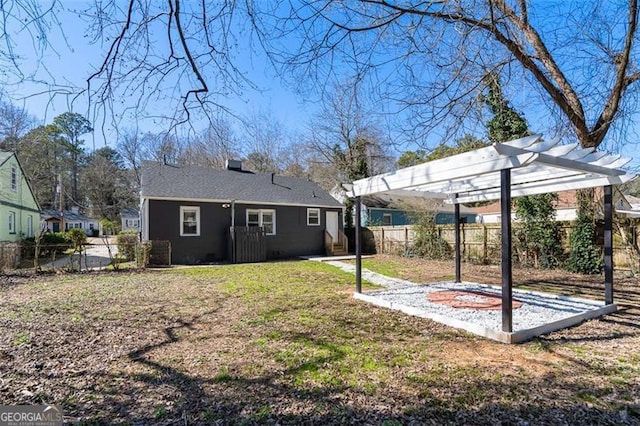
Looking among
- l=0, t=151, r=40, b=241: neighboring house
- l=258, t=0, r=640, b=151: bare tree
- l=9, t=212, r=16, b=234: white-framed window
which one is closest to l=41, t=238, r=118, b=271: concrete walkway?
l=0, t=151, r=40, b=241: neighboring house

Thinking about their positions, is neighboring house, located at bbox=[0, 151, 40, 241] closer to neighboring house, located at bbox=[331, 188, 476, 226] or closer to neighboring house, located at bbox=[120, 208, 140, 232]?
neighboring house, located at bbox=[120, 208, 140, 232]

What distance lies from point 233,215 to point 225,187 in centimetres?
154

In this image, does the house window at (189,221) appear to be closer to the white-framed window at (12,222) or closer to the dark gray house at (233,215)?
the dark gray house at (233,215)

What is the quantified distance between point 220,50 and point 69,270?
34.0 feet

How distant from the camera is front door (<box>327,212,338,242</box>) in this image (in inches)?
697

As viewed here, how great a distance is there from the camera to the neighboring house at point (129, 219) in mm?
35866

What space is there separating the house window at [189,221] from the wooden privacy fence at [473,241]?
8200mm

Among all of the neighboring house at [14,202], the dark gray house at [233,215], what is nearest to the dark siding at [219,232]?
the dark gray house at [233,215]

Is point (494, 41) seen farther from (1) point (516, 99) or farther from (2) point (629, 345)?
(2) point (629, 345)

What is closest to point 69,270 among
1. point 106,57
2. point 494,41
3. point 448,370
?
point 106,57

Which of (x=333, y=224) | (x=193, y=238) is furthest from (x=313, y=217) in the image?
(x=193, y=238)

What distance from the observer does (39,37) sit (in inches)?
102

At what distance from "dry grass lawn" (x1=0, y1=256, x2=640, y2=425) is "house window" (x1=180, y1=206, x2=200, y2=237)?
7258 mm

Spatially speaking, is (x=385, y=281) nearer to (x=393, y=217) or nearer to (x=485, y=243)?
(x=485, y=243)
